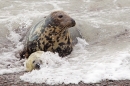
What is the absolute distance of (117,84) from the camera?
5148 millimetres

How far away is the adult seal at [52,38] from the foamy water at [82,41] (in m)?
0.23

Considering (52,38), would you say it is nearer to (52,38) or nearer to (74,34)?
(52,38)

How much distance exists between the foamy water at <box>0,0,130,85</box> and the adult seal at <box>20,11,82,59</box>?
0.74ft

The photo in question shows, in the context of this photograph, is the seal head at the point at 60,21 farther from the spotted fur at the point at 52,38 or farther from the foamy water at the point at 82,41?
the foamy water at the point at 82,41

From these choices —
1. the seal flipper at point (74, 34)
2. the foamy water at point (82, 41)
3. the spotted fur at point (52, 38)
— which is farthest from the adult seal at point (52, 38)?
the seal flipper at point (74, 34)

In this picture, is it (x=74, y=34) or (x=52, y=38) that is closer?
(x=52, y=38)

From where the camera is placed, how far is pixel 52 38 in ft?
22.9

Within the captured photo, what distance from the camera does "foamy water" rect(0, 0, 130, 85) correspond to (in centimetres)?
554

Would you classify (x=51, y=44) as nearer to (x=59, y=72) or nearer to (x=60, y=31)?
(x=60, y=31)

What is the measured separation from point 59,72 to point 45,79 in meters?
0.40

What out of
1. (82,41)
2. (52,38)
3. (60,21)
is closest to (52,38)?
(52,38)

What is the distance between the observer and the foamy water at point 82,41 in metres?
5.54

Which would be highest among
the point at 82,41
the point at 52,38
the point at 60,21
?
the point at 60,21

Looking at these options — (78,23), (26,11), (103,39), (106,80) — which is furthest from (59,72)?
(26,11)
